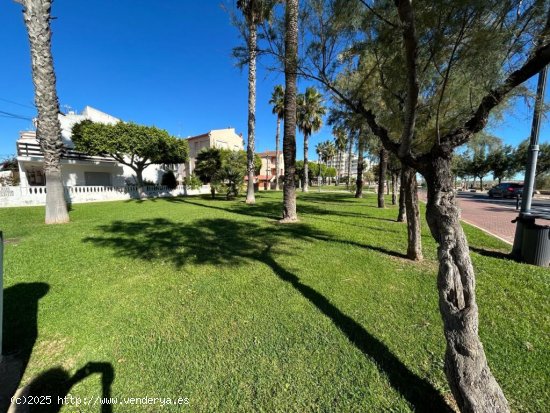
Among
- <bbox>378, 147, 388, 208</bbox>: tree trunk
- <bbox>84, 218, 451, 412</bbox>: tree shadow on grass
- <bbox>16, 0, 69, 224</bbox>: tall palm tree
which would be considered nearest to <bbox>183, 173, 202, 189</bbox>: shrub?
<bbox>84, 218, 451, 412</bbox>: tree shadow on grass

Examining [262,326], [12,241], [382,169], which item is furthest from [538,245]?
[12,241]

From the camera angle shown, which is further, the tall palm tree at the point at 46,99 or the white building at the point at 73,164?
the white building at the point at 73,164

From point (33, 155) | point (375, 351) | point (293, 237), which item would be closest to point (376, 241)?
point (293, 237)

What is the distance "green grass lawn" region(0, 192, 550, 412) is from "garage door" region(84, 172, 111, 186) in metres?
21.5

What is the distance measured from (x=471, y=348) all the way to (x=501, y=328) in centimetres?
168

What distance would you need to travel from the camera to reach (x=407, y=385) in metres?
2.23

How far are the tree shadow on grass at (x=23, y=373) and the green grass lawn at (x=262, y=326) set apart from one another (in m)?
0.02

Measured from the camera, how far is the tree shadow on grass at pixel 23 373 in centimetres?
207

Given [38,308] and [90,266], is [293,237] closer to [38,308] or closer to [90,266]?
[90,266]

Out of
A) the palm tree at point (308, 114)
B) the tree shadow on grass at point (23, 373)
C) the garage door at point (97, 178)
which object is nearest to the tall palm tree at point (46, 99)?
the tree shadow on grass at point (23, 373)

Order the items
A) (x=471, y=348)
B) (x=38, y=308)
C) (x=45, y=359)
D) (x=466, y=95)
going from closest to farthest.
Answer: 1. (x=471, y=348)
2. (x=45, y=359)
3. (x=38, y=308)
4. (x=466, y=95)

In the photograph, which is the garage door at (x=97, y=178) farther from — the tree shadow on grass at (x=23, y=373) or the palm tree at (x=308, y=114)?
the tree shadow on grass at (x=23, y=373)

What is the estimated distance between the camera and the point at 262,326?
310 centimetres

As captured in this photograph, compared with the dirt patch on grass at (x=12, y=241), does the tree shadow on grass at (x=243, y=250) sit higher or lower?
lower
